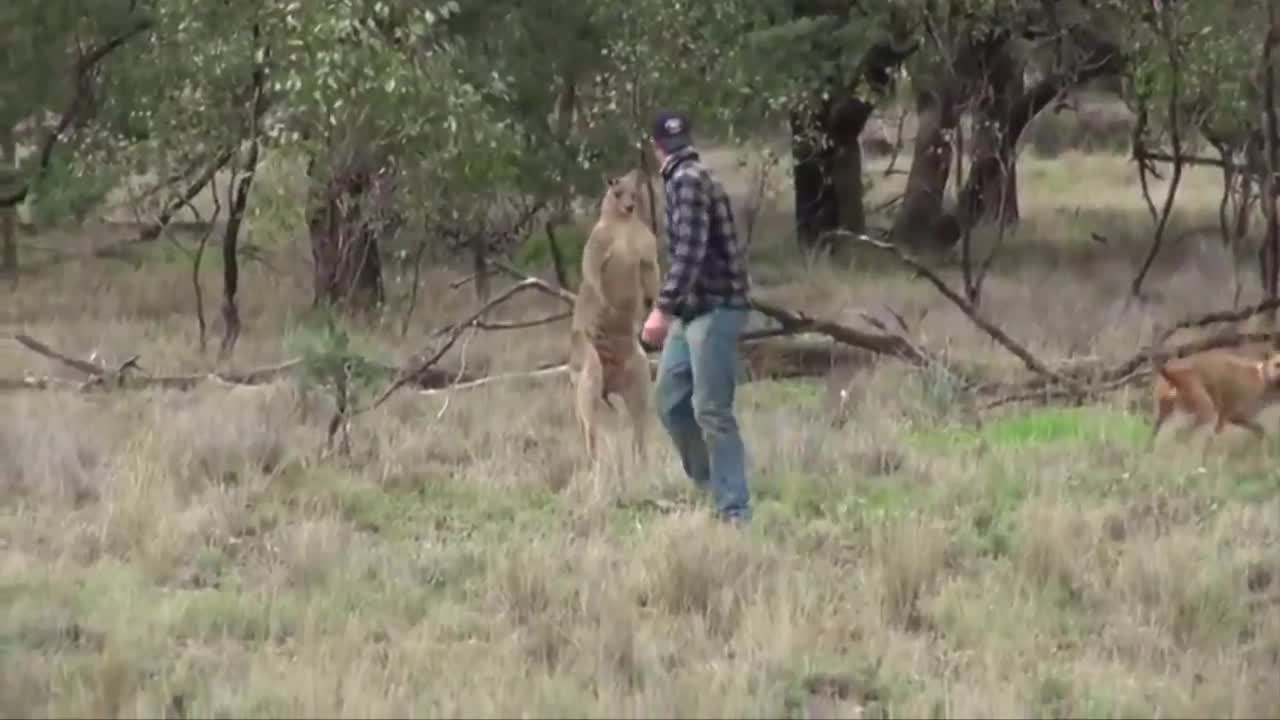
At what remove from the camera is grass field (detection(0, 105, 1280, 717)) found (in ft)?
20.2

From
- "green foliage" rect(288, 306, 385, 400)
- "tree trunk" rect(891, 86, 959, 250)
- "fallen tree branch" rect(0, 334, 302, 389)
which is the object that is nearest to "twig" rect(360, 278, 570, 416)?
"green foliage" rect(288, 306, 385, 400)

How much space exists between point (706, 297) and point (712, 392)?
0.40 meters

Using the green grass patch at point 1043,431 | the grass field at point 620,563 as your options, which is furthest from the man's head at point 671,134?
the green grass patch at point 1043,431

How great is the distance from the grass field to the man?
0.29 m

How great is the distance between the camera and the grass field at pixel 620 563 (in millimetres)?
6164

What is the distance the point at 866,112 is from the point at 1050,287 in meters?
5.56

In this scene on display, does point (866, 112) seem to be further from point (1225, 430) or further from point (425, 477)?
point (425, 477)

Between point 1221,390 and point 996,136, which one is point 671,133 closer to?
point 1221,390

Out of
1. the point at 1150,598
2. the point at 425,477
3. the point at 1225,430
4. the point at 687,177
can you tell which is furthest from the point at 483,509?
the point at 1225,430

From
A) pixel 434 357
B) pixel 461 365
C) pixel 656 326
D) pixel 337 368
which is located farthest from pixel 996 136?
pixel 656 326

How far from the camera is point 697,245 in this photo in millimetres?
8430

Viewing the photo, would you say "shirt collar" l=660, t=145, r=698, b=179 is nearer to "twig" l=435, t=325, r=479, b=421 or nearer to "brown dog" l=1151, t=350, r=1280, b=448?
"brown dog" l=1151, t=350, r=1280, b=448

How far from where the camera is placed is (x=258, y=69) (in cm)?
1480

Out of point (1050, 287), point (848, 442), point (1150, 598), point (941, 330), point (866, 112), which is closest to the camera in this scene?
point (1150, 598)
